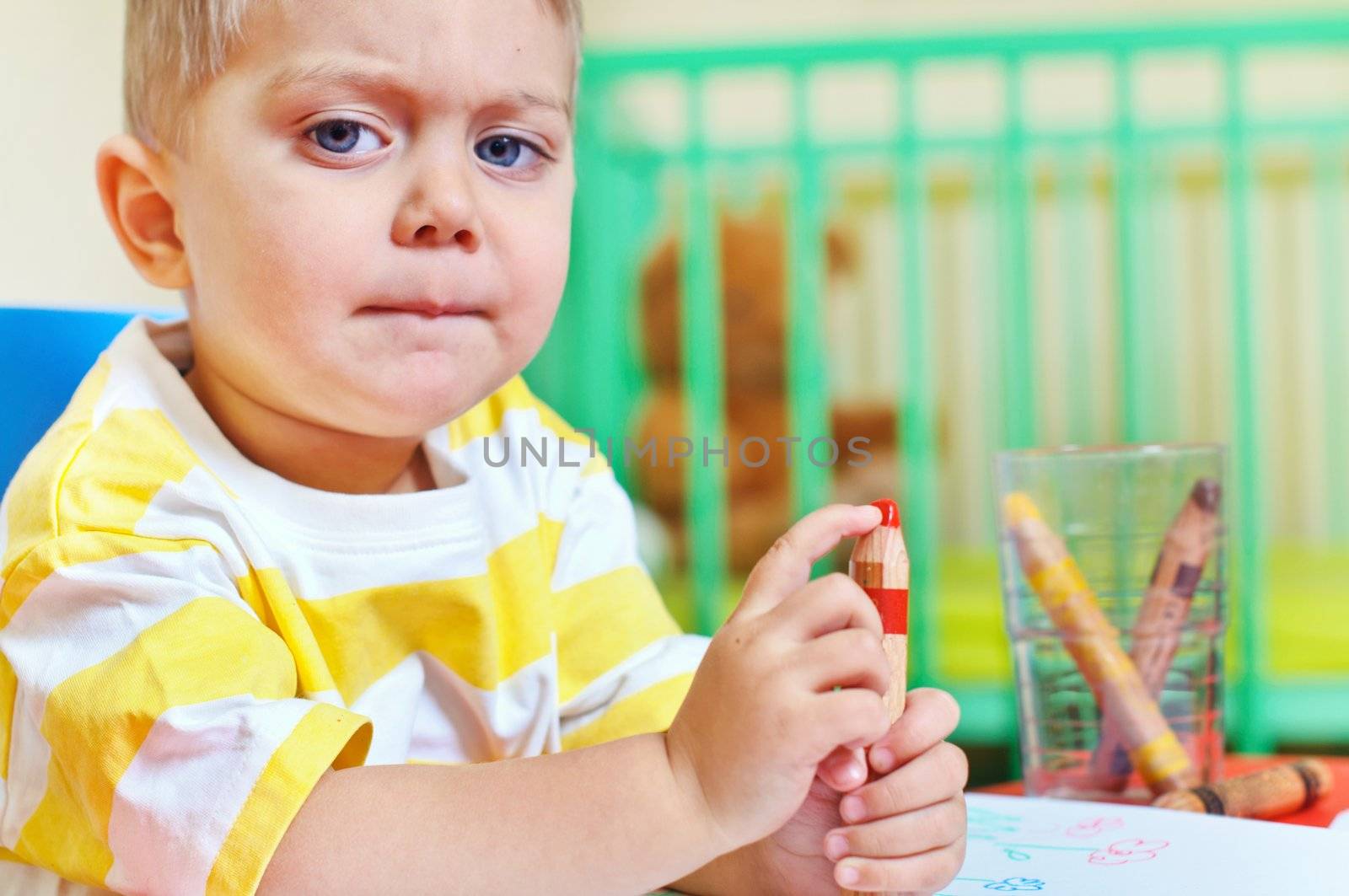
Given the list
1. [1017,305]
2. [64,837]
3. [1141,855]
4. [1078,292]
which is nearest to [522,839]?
[64,837]

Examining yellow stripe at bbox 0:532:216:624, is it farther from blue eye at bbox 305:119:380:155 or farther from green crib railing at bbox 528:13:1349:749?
green crib railing at bbox 528:13:1349:749

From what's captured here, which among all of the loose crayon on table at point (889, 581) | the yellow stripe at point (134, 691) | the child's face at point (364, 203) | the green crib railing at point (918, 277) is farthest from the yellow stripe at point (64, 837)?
the green crib railing at point (918, 277)

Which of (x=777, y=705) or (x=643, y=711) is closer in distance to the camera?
(x=777, y=705)

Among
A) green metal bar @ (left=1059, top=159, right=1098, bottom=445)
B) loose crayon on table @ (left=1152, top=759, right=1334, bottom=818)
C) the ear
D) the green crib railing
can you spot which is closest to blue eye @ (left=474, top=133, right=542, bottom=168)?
the ear

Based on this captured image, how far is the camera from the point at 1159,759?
0.76 m

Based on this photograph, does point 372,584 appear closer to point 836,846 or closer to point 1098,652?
point 836,846

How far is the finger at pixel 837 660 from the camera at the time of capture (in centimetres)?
43

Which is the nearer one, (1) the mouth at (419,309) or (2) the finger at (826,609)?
(2) the finger at (826,609)

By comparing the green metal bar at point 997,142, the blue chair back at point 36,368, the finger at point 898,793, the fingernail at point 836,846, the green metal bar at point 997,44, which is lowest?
the fingernail at point 836,846

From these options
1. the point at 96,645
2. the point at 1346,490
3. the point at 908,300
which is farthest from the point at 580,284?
the point at 1346,490

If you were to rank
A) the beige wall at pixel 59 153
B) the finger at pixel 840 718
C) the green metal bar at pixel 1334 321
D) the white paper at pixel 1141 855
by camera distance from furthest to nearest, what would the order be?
the green metal bar at pixel 1334 321
the beige wall at pixel 59 153
the white paper at pixel 1141 855
the finger at pixel 840 718

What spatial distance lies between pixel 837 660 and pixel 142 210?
0.42 meters

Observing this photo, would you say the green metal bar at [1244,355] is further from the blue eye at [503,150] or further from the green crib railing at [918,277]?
the blue eye at [503,150]

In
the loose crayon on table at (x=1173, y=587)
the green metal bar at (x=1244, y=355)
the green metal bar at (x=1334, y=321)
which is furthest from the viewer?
the green metal bar at (x=1334, y=321)
